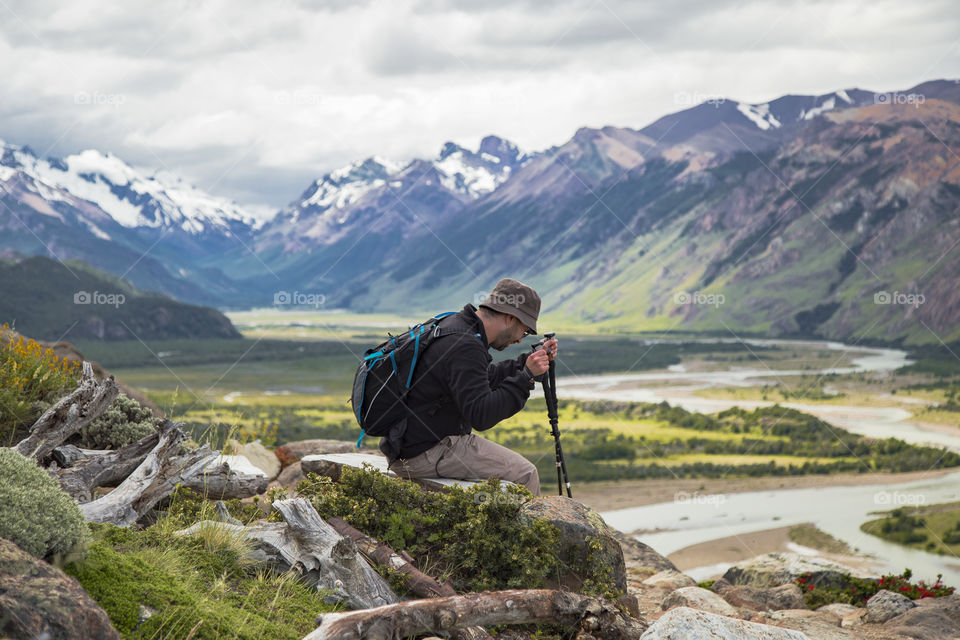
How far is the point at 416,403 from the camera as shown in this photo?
8297 mm

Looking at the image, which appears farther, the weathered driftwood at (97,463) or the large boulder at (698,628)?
the weathered driftwood at (97,463)

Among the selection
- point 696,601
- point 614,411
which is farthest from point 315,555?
point 614,411

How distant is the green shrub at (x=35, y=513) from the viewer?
5.62 meters

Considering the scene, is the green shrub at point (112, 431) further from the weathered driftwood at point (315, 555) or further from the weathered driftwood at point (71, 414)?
the weathered driftwood at point (315, 555)

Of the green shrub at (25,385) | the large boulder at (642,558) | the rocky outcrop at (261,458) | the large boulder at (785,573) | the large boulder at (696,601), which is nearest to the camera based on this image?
the green shrub at (25,385)

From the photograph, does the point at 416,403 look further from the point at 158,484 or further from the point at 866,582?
the point at 866,582

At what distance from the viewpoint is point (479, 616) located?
639 centimetres

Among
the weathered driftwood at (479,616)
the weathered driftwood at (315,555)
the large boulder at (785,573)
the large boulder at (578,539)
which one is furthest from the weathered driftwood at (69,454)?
the large boulder at (785,573)

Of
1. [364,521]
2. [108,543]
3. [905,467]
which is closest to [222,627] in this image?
[108,543]

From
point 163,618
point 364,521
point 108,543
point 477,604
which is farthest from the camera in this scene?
point 364,521

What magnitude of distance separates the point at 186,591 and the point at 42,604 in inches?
53.2

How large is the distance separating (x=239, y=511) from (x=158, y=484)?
858 mm

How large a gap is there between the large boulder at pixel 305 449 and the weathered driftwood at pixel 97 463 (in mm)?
7112

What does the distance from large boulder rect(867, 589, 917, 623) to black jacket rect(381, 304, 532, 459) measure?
847 centimetres
